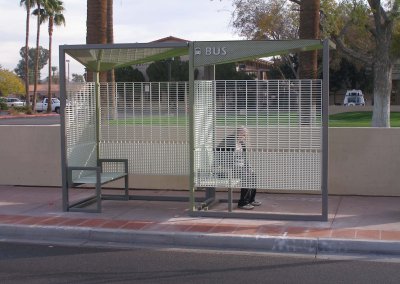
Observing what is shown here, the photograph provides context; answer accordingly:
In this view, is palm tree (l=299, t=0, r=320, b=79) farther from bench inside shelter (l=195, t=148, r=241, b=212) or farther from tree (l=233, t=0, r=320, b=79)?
bench inside shelter (l=195, t=148, r=241, b=212)

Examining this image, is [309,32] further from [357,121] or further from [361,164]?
[357,121]

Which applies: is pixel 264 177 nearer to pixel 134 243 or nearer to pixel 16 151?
pixel 134 243

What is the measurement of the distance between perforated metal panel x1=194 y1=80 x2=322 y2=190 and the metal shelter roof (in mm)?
447

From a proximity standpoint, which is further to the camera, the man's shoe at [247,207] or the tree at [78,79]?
the tree at [78,79]

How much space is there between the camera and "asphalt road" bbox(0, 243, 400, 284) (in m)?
6.53

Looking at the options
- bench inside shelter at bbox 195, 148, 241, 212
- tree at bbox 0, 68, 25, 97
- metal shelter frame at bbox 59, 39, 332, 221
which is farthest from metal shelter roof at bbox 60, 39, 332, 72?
tree at bbox 0, 68, 25, 97

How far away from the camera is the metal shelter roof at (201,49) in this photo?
338 inches

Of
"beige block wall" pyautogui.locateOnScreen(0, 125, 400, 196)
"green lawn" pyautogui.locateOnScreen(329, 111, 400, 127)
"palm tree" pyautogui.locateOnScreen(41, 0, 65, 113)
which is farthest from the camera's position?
"palm tree" pyautogui.locateOnScreen(41, 0, 65, 113)

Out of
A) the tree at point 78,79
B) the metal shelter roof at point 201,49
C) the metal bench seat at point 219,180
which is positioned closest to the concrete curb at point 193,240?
the metal bench seat at point 219,180

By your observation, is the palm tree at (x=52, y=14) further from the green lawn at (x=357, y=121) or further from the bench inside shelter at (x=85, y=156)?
the bench inside shelter at (x=85, y=156)

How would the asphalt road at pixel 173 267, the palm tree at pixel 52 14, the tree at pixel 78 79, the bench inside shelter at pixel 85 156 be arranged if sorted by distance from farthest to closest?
the palm tree at pixel 52 14 < the tree at pixel 78 79 < the bench inside shelter at pixel 85 156 < the asphalt road at pixel 173 267

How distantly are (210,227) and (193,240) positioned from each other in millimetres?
598

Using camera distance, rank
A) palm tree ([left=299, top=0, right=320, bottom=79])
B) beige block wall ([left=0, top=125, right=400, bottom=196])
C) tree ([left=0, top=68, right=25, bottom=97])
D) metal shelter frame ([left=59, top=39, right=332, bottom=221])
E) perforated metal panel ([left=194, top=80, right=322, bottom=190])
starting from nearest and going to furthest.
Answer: metal shelter frame ([left=59, top=39, right=332, bottom=221]) → perforated metal panel ([left=194, top=80, right=322, bottom=190]) → beige block wall ([left=0, top=125, right=400, bottom=196]) → palm tree ([left=299, top=0, right=320, bottom=79]) → tree ([left=0, top=68, right=25, bottom=97])

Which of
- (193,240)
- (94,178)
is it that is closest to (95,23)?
(94,178)
